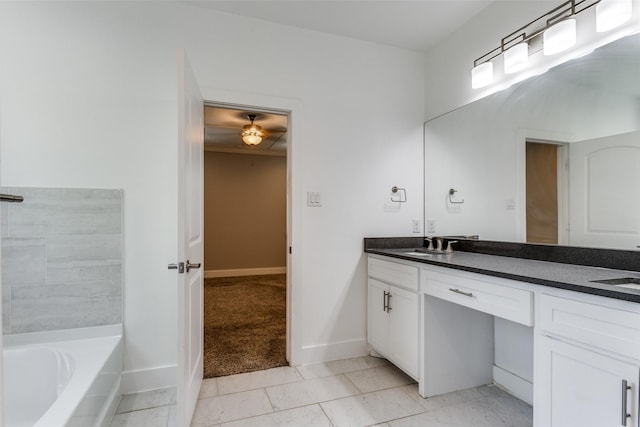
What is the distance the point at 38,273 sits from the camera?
1.98 m

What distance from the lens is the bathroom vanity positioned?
1147 mm

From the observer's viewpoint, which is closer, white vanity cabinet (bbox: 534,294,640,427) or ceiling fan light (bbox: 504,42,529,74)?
white vanity cabinet (bbox: 534,294,640,427)

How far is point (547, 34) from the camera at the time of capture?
1835 mm

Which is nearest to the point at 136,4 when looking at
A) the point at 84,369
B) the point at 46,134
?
the point at 46,134

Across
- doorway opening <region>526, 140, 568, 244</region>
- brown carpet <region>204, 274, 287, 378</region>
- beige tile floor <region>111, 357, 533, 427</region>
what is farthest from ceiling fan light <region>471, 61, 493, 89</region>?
brown carpet <region>204, 274, 287, 378</region>

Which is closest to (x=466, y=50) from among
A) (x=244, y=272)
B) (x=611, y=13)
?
(x=611, y=13)

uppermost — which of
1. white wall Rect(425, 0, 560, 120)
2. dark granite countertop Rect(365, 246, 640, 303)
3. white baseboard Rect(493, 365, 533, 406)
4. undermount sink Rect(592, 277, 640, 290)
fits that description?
white wall Rect(425, 0, 560, 120)

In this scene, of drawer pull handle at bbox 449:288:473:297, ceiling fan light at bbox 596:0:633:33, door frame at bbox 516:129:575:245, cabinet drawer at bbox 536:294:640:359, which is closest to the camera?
cabinet drawer at bbox 536:294:640:359

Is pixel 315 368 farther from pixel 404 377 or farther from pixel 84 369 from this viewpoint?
pixel 84 369

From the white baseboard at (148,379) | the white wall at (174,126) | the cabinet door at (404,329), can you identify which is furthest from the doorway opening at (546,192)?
the white baseboard at (148,379)

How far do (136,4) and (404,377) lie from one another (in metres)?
2.99

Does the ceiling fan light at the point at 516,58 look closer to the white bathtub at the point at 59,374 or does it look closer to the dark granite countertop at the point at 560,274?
the dark granite countertop at the point at 560,274

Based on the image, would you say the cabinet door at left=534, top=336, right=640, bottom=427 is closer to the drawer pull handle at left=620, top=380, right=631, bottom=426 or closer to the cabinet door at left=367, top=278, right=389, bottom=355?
the drawer pull handle at left=620, top=380, right=631, bottom=426

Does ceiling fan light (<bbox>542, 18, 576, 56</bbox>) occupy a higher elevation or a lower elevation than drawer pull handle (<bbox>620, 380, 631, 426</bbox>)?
higher
